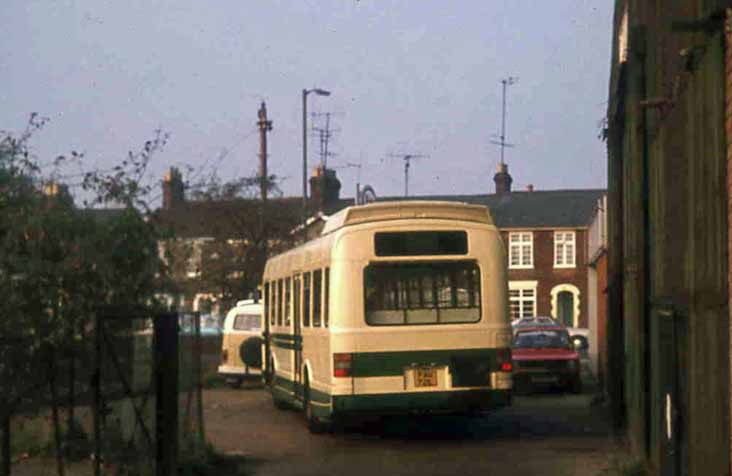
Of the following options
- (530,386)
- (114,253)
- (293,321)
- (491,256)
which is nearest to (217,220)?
(530,386)

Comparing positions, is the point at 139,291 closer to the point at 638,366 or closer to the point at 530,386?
the point at 638,366

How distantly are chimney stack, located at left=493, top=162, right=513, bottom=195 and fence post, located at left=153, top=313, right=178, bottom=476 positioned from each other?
6009cm

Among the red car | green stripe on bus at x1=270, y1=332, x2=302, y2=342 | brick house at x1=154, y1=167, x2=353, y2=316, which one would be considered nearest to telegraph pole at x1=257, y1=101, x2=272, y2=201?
brick house at x1=154, y1=167, x2=353, y2=316

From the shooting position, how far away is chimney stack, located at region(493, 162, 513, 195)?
236 ft

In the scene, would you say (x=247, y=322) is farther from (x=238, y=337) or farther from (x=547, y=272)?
(x=547, y=272)

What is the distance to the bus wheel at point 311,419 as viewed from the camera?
19109mm

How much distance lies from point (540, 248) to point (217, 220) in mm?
27926

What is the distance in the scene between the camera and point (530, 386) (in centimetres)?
2828

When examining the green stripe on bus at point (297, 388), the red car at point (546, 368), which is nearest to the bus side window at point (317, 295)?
the green stripe on bus at point (297, 388)

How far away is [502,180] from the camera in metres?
72.2

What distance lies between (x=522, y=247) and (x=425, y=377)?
52.6 metres

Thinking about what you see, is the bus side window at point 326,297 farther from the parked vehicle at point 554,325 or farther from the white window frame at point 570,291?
the white window frame at point 570,291

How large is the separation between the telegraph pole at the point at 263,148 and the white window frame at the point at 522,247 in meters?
23.3

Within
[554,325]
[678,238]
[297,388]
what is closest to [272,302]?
[297,388]
